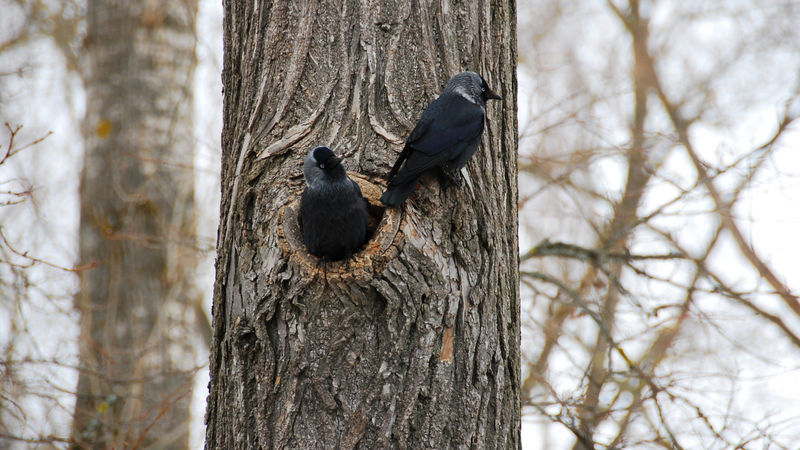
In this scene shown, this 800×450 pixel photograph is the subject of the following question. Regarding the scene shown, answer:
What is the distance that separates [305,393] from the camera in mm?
1966

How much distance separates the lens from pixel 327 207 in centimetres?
214

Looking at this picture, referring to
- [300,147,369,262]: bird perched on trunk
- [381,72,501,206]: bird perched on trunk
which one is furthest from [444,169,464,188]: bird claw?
[300,147,369,262]: bird perched on trunk

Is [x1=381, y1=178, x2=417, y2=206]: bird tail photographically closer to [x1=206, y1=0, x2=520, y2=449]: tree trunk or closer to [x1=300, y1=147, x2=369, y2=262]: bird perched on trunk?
[x1=206, y1=0, x2=520, y2=449]: tree trunk

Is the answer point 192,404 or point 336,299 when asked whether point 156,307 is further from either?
point 336,299

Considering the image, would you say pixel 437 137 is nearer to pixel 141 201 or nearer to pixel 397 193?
pixel 397 193

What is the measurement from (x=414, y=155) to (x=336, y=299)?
57cm

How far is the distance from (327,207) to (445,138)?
471 mm

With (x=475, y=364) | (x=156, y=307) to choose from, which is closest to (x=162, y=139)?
(x=156, y=307)

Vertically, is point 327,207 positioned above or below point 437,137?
below

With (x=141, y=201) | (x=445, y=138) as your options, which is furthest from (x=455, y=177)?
(x=141, y=201)

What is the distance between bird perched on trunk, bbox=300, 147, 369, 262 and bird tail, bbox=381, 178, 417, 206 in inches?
6.3

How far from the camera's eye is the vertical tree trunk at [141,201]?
16.4ft

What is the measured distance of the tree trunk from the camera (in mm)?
1960

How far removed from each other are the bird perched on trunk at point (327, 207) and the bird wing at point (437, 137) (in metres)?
0.20
